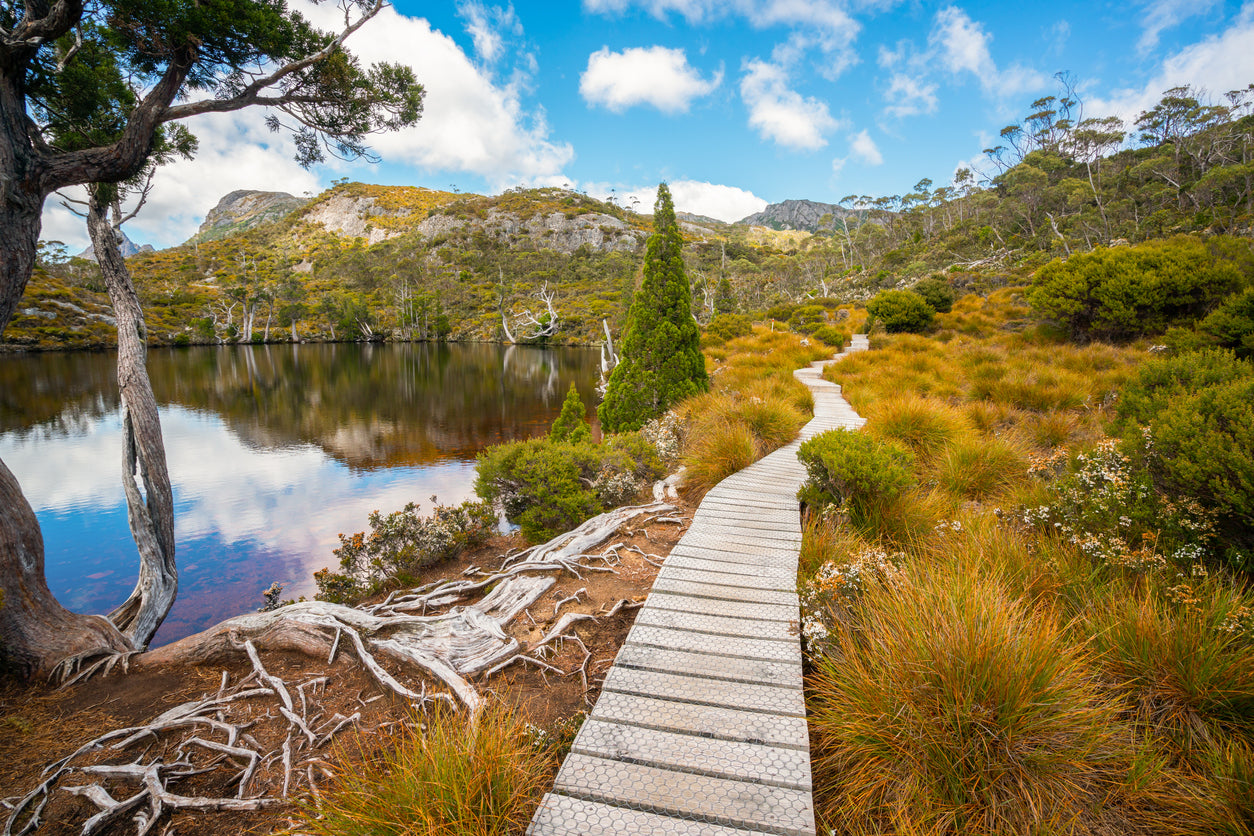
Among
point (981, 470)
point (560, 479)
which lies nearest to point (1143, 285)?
point (981, 470)

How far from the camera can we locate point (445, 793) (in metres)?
1.93

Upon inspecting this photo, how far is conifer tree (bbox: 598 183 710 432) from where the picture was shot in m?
11.0

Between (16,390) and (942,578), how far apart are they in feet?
119

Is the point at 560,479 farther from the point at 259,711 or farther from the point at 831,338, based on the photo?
the point at 831,338

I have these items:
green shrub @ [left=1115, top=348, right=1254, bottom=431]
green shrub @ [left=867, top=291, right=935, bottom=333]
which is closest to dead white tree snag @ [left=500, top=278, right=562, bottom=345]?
green shrub @ [left=867, top=291, right=935, bottom=333]

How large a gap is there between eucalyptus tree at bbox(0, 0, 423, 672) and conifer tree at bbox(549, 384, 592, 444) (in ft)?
20.5

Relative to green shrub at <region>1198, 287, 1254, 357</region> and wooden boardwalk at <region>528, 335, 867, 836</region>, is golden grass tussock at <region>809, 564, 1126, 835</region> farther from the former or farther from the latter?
green shrub at <region>1198, 287, 1254, 357</region>

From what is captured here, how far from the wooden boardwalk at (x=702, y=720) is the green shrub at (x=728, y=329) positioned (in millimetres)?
21218

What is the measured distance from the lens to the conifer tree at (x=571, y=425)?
35.7 feet

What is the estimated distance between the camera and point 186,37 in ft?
16.6

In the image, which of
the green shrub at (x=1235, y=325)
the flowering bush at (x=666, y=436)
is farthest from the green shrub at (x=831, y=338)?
the flowering bush at (x=666, y=436)

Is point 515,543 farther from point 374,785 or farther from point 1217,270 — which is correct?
point 1217,270

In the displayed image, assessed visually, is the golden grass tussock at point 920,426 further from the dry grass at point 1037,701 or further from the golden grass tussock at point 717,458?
the dry grass at point 1037,701

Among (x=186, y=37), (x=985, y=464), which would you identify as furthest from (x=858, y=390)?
(x=186, y=37)
